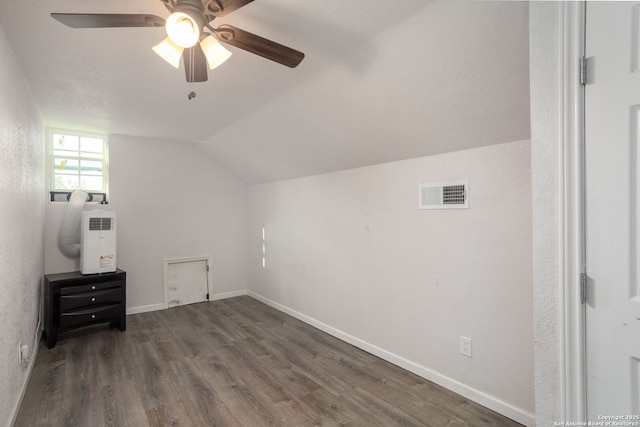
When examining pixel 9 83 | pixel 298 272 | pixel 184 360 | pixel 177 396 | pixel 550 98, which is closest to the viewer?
pixel 550 98

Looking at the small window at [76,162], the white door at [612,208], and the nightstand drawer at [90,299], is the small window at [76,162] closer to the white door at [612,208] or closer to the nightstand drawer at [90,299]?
the nightstand drawer at [90,299]

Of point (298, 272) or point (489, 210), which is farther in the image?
point (298, 272)

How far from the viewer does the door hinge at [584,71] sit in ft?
3.67

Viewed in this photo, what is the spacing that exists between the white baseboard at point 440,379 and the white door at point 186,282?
1923 mm

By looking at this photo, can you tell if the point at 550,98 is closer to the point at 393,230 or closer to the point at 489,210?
the point at 489,210

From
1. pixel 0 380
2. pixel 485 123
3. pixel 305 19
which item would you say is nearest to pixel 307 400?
pixel 0 380

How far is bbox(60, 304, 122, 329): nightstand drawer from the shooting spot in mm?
3189

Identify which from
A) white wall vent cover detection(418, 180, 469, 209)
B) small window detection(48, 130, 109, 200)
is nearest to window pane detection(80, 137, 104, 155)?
small window detection(48, 130, 109, 200)

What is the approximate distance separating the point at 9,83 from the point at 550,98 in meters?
2.89

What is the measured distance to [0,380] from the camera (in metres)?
1.67

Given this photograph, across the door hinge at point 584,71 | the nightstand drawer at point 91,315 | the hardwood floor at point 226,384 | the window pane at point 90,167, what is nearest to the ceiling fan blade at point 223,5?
the door hinge at point 584,71

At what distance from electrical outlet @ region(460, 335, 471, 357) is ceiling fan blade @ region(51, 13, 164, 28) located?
2.60 m

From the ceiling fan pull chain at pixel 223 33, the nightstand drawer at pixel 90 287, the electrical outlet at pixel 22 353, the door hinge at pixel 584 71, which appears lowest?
the electrical outlet at pixel 22 353

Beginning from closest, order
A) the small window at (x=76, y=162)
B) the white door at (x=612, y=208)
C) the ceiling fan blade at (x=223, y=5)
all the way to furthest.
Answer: the white door at (x=612, y=208) < the ceiling fan blade at (x=223, y=5) < the small window at (x=76, y=162)
